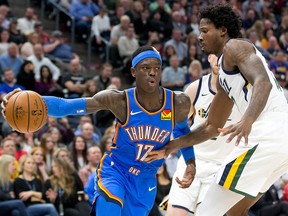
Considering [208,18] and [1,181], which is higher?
[208,18]

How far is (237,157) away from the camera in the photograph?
5.57m

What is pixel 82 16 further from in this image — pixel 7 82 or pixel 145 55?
pixel 145 55

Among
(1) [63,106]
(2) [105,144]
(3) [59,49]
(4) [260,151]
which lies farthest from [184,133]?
(3) [59,49]

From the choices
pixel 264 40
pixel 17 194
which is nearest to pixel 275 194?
pixel 17 194

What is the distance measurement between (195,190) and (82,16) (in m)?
9.55

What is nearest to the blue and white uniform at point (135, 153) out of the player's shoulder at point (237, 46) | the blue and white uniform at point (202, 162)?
the blue and white uniform at point (202, 162)

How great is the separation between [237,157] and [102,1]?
1226 cm

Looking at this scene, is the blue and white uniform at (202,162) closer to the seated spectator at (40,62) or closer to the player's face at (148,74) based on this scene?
the player's face at (148,74)

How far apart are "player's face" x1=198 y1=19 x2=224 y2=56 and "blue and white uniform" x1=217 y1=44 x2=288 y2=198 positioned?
1.54 feet

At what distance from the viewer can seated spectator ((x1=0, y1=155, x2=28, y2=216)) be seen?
988 centimetres

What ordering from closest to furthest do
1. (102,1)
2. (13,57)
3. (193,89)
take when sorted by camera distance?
(193,89) < (13,57) < (102,1)

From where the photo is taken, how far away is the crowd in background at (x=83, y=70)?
1055cm

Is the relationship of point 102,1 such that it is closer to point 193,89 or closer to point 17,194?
point 17,194

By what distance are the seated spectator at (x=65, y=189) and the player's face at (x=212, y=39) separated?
16.7ft
